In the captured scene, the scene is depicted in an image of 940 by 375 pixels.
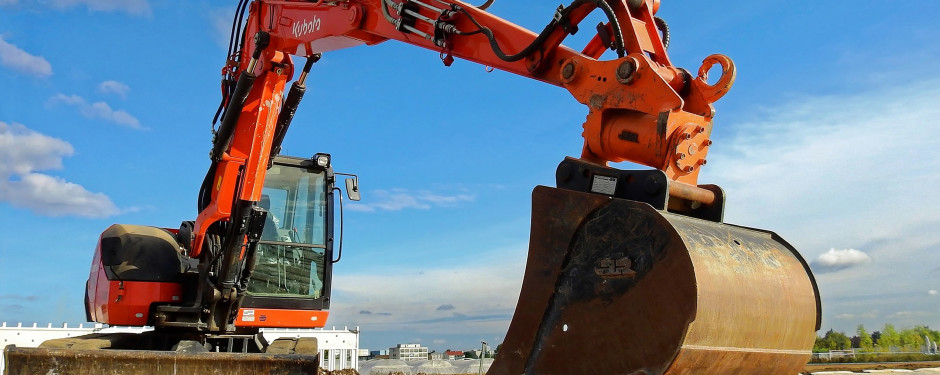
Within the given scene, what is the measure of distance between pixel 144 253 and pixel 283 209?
1394 mm

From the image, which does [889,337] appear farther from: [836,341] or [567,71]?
[567,71]

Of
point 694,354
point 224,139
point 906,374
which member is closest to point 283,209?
point 224,139

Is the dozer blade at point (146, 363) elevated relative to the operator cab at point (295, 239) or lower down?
lower down

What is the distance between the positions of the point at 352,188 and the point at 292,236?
2.51 ft

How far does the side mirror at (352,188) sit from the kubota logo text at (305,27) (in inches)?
62.6

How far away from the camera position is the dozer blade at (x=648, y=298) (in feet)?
10.2

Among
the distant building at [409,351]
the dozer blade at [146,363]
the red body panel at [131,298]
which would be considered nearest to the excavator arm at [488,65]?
the red body panel at [131,298]

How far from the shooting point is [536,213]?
366 cm

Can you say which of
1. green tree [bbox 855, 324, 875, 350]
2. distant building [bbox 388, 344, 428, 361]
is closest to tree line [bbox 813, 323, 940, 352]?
green tree [bbox 855, 324, 875, 350]

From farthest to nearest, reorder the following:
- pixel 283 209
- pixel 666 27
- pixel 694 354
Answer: pixel 283 209
pixel 666 27
pixel 694 354

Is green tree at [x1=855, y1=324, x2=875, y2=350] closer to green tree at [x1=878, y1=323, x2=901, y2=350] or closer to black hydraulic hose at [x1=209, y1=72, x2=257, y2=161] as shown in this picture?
green tree at [x1=878, y1=323, x2=901, y2=350]

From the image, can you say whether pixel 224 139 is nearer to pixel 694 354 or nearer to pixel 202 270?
pixel 202 270

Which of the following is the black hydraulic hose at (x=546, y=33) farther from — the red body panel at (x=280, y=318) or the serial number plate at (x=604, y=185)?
the red body panel at (x=280, y=318)

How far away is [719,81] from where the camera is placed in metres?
3.96
